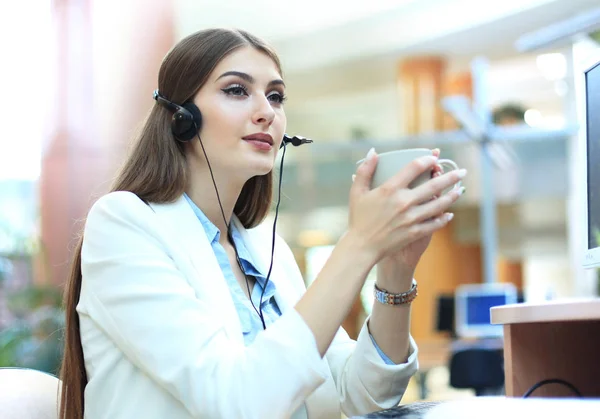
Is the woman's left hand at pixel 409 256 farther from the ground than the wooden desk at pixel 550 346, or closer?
farther from the ground

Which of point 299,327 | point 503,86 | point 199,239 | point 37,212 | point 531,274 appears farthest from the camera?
point 531,274

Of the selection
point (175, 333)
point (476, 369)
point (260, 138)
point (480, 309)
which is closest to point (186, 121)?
point (260, 138)

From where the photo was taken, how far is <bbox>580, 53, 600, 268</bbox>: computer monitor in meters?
1.40

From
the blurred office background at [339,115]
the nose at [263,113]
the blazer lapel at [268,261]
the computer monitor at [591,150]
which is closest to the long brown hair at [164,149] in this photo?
the nose at [263,113]

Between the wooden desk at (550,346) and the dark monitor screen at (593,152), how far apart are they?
0.17 m

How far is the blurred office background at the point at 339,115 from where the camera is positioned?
7.52 m

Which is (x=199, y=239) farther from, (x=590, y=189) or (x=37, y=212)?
(x=37, y=212)

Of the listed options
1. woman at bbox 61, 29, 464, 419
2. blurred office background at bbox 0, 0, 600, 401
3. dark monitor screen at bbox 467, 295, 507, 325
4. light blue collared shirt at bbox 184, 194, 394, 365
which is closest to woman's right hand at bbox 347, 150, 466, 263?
woman at bbox 61, 29, 464, 419

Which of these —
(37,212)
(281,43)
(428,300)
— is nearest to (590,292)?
(428,300)

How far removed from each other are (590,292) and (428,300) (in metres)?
3.40

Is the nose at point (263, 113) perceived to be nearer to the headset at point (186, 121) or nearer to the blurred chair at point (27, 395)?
the headset at point (186, 121)

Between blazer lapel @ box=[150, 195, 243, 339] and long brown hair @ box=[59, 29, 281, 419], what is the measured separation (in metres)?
0.04

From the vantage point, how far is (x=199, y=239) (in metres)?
1.26

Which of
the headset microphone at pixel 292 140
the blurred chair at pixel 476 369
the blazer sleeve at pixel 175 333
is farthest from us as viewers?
the blurred chair at pixel 476 369
